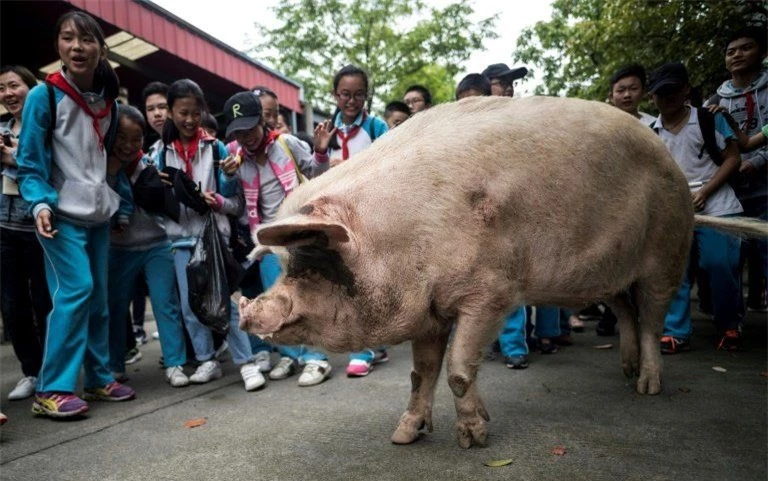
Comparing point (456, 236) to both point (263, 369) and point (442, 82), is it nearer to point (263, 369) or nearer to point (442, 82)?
point (263, 369)

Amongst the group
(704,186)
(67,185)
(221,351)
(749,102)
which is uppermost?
(749,102)

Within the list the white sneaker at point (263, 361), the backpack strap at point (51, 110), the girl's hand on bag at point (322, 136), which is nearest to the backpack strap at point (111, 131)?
the backpack strap at point (51, 110)

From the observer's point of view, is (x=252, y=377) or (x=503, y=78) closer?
(x=252, y=377)

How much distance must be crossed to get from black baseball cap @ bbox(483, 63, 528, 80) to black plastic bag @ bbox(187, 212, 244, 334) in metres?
2.93

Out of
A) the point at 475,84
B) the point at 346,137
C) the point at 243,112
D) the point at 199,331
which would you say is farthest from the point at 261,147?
the point at 475,84

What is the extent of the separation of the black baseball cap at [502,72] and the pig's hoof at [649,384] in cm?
292

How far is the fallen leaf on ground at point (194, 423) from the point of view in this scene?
3.27 m

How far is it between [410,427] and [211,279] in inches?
72.5

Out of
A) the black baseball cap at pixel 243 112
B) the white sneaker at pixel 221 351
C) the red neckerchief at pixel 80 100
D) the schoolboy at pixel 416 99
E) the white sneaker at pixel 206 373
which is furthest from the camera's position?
the schoolboy at pixel 416 99

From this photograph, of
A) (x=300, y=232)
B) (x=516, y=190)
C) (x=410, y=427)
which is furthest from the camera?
(x=410, y=427)

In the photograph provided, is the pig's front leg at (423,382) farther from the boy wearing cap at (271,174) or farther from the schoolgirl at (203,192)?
the schoolgirl at (203,192)

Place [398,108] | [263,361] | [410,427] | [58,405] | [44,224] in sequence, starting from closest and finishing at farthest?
[410,427], [44,224], [58,405], [263,361], [398,108]

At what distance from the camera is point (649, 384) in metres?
3.45

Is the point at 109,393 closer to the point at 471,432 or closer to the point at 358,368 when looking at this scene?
the point at 358,368
